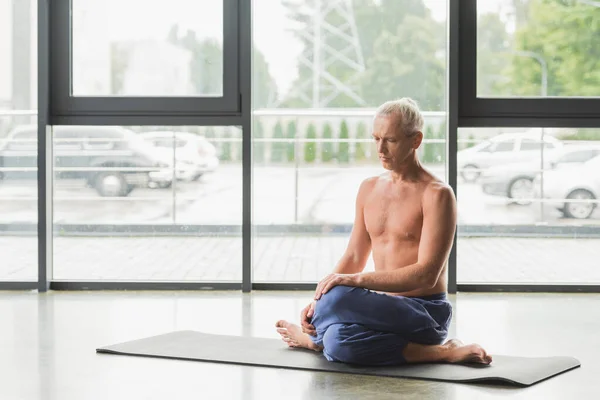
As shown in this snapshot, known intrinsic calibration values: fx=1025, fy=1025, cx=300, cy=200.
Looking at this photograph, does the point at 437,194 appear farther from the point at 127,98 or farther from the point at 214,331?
the point at 127,98

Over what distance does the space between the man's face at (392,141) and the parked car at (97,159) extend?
87.2 inches

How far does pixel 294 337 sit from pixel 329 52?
213cm

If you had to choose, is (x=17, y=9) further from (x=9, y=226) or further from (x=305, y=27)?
(x=305, y=27)

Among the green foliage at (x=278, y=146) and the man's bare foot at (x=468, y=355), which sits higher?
the green foliage at (x=278, y=146)

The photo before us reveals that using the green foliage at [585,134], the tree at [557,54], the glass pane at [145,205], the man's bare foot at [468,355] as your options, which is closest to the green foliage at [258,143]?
the glass pane at [145,205]

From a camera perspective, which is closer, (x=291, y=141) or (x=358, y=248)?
(x=358, y=248)

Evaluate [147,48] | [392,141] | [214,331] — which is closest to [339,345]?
[392,141]

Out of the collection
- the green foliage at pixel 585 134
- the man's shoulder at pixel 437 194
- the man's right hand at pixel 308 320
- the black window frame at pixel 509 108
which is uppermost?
the black window frame at pixel 509 108

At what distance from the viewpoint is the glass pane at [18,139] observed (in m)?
5.28

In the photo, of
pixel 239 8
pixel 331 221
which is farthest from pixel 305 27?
pixel 331 221

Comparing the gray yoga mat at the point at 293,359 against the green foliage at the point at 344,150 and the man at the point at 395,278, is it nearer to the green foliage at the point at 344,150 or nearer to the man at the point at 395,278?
the man at the point at 395,278

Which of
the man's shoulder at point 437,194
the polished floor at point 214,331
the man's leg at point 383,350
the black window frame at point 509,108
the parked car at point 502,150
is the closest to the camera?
the polished floor at point 214,331

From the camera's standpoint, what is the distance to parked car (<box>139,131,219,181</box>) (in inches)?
209

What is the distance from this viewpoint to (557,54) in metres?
5.23
